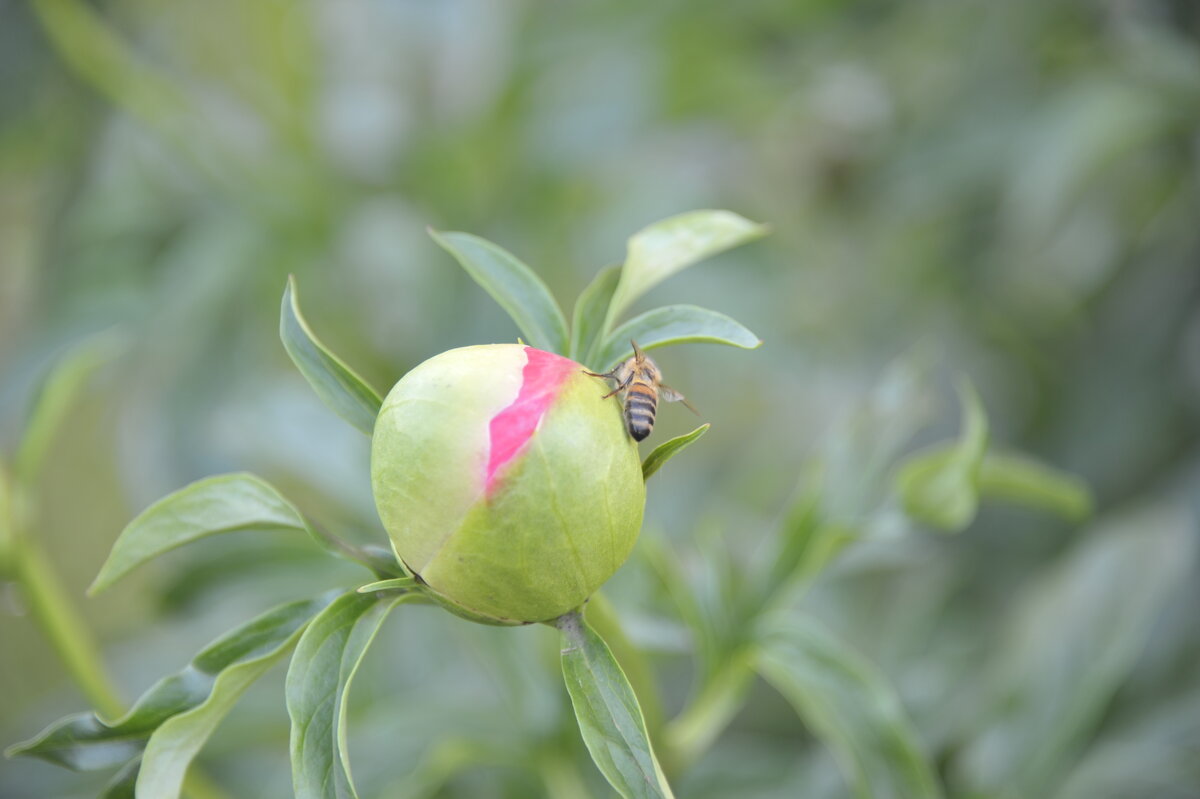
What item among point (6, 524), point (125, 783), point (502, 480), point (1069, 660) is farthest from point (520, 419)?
point (1069, 660)

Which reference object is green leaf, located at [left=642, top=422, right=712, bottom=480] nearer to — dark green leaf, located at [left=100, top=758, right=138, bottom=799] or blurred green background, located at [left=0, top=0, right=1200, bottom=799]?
dark green leaf, located at [left=100, top=758, right=138, bottom=799]

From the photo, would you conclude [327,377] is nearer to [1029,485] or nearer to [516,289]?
[516,289]

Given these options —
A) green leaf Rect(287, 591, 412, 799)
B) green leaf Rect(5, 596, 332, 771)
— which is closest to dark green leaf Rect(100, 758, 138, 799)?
green leaf Rect(5, 596, 332, 771)

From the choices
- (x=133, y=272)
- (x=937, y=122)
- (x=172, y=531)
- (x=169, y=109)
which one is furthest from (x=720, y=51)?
(x=172, y=531)

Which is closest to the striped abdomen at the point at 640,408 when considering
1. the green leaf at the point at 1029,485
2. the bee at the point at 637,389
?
the bee at the point at 637,389

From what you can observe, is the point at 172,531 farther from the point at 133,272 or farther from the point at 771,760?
the point at 133,272
